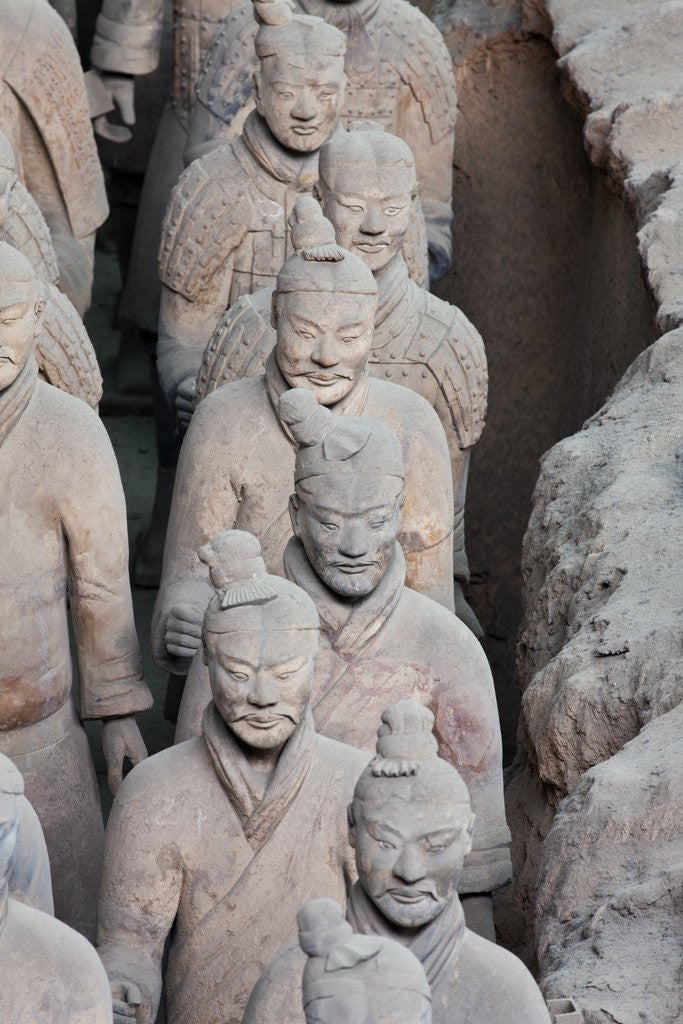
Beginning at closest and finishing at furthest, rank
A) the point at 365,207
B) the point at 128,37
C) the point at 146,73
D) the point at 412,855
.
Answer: the point at 412,855 → the point at 365,207 → the point at 128,37 → the point at 146,73

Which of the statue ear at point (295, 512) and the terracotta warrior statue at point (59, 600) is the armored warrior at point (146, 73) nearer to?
the terracotta warrior statue at point (59, 600)

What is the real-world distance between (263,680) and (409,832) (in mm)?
404

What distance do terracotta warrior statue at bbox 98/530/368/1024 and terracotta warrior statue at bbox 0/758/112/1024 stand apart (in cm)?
48

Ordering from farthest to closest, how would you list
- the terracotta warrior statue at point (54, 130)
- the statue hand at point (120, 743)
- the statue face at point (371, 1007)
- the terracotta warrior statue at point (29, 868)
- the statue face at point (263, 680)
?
the terracotta warrior statue at point (54, 130), the statue hand at point (120, 743), the statue face at point (263, 680), the terracotta warrior statue at point (29, 868), the statue face at point (371, 1007)

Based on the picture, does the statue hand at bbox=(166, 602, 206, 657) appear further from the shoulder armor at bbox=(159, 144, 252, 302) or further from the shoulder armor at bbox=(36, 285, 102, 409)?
the shoulder armor at bbox=(159, 144, 252, 302)

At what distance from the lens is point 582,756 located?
441 cm

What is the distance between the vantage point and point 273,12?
5465 mm

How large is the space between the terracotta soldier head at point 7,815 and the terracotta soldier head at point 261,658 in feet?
1.46

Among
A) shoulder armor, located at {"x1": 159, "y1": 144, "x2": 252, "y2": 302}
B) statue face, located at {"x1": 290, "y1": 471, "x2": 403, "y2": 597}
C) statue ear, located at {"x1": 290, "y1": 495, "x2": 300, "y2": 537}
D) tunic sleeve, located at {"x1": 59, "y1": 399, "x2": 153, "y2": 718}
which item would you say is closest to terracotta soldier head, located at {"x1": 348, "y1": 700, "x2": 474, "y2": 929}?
statue face, located at {"x1": 290, "y1": 471, "x2": 403, "y2": 597}

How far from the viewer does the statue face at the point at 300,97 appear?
5398 millimetres

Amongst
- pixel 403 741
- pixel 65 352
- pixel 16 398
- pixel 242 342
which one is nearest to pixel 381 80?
pixel 242 342

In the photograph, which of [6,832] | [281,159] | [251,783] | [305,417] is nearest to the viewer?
[6,832]

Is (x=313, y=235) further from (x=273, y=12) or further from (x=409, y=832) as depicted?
(x=409, y=832)

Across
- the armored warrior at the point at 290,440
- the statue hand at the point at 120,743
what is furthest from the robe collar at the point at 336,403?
the statue hand at the point at 120,743
